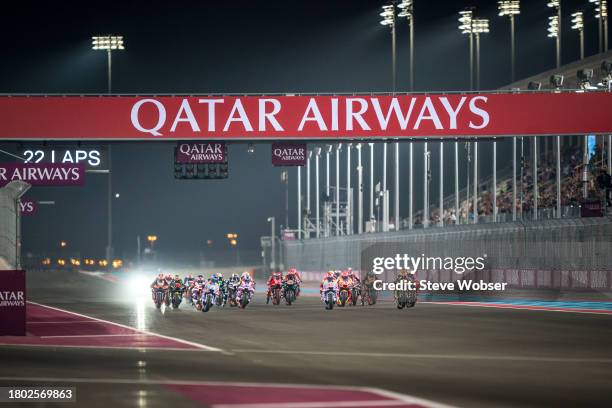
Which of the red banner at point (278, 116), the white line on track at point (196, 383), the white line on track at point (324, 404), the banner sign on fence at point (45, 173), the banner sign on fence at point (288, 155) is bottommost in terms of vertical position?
the white line on track at point (196, 383)

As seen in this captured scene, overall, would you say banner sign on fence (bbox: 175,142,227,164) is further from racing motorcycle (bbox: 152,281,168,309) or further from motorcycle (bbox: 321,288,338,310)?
motorcycle (bbox: 321,288,338,310)

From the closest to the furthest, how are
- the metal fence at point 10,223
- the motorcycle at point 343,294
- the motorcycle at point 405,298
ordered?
the metal fence at point 10,223
the motorcycle at point 405,298
the motorcycle at point 343,294

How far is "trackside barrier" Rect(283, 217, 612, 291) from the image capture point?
3841 cm

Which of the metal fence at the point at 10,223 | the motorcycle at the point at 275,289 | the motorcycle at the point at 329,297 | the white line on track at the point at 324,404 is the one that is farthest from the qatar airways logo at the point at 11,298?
the motorcycle at the point at 275,289

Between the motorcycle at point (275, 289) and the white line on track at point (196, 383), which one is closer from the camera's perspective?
the white line on track at point (196, 383)

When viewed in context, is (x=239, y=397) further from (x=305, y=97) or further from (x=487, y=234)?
(x=487, y=234)

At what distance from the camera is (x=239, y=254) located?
12481 centimetres

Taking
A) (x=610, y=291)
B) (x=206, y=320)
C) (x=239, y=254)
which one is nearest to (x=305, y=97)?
(x=206, y=320)

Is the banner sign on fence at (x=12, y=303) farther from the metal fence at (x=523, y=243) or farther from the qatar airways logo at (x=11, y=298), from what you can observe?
the metal fence at (x=523, y=243)

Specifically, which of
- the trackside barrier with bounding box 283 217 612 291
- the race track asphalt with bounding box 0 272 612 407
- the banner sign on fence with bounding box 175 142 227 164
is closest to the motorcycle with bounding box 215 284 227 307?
the banner sign on fence with bounding box 175 142 227 164

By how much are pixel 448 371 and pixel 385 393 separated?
2.69m

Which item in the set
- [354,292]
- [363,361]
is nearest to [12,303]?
[363,361]

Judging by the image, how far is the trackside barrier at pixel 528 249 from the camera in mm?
38406

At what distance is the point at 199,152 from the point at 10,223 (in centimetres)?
1555
